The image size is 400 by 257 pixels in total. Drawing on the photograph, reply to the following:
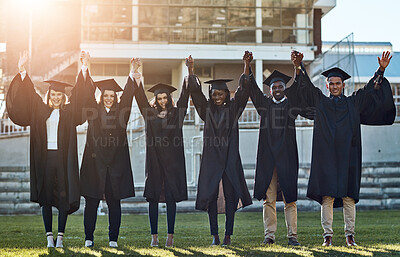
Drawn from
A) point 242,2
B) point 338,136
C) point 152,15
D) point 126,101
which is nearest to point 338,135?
point 338,136

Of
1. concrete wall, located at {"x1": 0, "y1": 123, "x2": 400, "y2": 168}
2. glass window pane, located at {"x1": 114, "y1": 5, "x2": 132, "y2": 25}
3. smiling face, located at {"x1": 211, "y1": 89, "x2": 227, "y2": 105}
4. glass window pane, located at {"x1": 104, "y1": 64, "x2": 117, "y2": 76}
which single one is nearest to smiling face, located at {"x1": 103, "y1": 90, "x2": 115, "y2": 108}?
smiling face, located at {"x1": 211, "y1": 89, "x2": 227, "y2": 105}

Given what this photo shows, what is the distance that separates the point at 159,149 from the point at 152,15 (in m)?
18.4

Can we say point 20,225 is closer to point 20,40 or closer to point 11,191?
point 11,191

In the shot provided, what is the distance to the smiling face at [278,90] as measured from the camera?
8242 mm

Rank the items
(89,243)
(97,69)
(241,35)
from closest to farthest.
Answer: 1. (89,243)
2. (241,35)
3. (97,69)

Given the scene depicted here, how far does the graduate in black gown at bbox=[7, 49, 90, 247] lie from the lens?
8.14 meters

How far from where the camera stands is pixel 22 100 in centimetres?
830

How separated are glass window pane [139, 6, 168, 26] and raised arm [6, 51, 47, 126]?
17.8 metres

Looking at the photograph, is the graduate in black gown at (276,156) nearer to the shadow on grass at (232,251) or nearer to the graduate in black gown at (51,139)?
the shadow on grass at (232,251)

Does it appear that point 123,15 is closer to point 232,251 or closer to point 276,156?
point 276,156

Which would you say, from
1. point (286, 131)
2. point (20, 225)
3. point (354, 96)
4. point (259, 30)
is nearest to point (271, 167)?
point (286, 131)

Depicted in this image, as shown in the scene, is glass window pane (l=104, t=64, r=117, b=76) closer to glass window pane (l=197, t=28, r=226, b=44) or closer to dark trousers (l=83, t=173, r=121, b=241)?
glass window pane (l=197, t=28, r=226, b=44)

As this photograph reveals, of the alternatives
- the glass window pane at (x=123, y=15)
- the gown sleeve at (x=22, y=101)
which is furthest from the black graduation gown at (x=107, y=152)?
the glass window pane at (x=123, y=15)

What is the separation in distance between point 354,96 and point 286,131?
101cm
